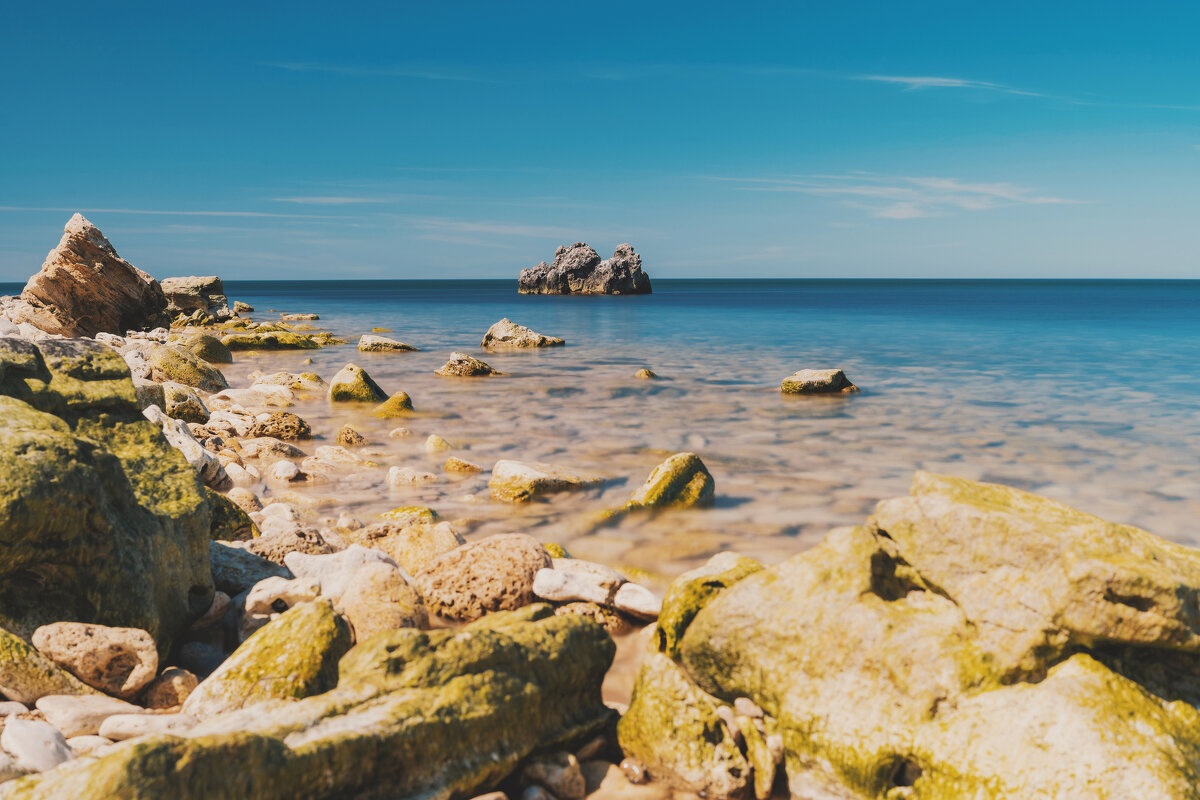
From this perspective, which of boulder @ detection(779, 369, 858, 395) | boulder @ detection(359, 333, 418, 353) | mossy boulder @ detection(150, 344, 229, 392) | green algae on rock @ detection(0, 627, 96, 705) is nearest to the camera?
green algae on rock @ detection(0, 627, 96, 705)

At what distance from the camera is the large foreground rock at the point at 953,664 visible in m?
2.98

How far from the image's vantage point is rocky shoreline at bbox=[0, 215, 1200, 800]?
9.47 feet

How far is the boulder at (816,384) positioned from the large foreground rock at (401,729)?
12.9 m

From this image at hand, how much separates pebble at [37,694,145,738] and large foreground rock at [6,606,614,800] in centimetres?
77

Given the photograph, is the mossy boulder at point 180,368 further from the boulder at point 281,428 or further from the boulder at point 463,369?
the boulder at point 281,428

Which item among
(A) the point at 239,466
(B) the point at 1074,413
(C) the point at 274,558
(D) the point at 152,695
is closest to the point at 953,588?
(D) the point at 152,695

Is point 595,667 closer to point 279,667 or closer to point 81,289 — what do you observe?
point 279,667

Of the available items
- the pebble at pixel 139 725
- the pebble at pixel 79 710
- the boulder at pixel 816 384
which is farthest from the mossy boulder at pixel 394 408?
the pebble at pixel 139 725

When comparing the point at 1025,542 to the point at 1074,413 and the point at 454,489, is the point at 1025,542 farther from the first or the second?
the point at 1074,413

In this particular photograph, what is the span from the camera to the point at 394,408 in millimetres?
13734

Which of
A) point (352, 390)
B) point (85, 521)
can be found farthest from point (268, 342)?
point (85, 521)

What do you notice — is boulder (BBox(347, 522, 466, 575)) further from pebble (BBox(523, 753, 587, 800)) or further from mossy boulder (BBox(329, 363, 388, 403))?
mossy boulder (BBox(329, 363, 388, 403))

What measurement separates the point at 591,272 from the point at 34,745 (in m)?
93.2

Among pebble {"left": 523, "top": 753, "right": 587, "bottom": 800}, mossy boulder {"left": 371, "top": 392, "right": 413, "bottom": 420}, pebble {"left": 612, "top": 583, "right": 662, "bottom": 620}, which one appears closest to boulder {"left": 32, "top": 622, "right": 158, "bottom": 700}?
pebble {"left": 523, "top": 753, "right": 587, "bottom": 800}
